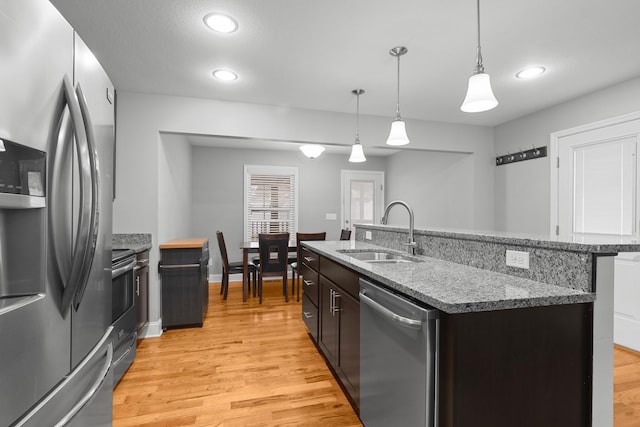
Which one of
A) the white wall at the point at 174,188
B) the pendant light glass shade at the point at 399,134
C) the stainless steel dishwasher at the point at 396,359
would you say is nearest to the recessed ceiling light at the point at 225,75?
the white wall at the point at 174,188

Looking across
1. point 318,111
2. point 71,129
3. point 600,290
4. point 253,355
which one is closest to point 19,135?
point 71,129

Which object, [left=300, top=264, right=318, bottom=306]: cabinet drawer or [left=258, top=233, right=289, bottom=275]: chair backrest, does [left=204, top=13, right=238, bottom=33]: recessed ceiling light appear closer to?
[left=300, top=264, right=318, bottom=306]: cabinet drawer

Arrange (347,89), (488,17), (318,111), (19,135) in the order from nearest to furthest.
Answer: (19,135) < (488,17) < (347,89) < (318,111)

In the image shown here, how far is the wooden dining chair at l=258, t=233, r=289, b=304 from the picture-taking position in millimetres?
4203

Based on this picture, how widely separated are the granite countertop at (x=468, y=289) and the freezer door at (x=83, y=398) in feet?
3.74

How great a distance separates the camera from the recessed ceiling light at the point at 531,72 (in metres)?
2.73

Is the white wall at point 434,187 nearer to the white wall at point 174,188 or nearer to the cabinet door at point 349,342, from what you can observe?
the cabinet door at point 349,342

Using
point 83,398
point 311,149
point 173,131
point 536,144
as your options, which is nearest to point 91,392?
point 83,398

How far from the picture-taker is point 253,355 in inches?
104

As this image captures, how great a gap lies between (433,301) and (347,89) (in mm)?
2612

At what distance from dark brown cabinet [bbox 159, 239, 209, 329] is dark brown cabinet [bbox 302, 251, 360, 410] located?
1.24 metres

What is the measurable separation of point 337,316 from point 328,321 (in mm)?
234

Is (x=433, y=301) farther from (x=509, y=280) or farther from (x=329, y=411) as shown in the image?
(x=329, y=411)

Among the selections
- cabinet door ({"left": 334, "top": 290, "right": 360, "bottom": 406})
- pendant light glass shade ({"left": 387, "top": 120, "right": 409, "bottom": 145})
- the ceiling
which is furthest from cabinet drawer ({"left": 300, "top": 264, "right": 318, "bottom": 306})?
the ceiling
